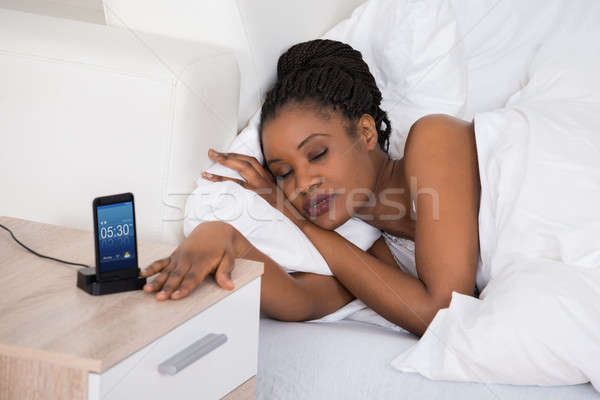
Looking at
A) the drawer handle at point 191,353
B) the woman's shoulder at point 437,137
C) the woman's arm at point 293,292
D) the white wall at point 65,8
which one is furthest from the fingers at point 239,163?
the white wall at point 65,8

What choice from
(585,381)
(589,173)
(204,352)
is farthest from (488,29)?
(204,352)

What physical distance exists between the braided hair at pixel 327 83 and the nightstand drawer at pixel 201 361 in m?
0.66

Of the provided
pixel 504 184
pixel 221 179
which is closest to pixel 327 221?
pixel 221 179

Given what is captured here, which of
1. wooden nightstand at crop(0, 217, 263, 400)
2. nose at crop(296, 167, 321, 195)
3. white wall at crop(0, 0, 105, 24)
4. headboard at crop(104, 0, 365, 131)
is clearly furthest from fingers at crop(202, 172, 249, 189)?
white wall at crop(0, 0, 105, 24)

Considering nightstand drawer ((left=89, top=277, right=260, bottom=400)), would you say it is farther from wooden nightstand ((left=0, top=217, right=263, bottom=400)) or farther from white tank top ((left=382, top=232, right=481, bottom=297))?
white tank top ((left=382, top=232, right=481, bottom=297))

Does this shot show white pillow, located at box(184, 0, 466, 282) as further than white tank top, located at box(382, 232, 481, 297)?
Yes

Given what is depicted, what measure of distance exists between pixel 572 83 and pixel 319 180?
2.28ft

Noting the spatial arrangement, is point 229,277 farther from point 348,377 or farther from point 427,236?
point 427,236

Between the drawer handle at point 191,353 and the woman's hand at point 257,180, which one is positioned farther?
the woman's hand at point 257,180

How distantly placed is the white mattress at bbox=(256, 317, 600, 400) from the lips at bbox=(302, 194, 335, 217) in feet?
1.09

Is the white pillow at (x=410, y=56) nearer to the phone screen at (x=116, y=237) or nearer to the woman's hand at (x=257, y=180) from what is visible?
the woman's hand at (x=257, y=180)

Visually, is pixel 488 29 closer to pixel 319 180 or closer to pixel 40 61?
pixel 319 180

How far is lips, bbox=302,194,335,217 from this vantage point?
1444 mm

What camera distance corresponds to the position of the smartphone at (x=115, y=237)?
2.78 feet
